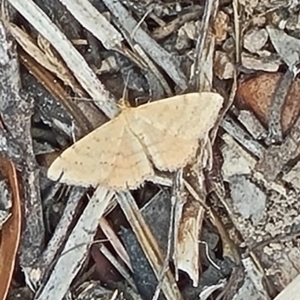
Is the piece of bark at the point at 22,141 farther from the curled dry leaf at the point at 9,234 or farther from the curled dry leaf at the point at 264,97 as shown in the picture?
the curled dry leaf at the point at 264,97

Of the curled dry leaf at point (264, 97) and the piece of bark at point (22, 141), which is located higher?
the piece of bark at point (22, 141)

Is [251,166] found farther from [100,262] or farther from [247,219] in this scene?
[100,262]

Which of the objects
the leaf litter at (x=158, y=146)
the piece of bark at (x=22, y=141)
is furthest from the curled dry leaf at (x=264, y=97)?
the piece of bark at (x=22, y=141)

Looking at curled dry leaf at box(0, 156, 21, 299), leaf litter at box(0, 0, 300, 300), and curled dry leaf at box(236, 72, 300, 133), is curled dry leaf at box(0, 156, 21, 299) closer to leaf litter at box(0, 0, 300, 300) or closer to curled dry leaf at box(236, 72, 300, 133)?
leaf litter at box(0, 0, 300, 300)

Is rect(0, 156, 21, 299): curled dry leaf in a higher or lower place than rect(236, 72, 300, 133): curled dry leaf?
higher

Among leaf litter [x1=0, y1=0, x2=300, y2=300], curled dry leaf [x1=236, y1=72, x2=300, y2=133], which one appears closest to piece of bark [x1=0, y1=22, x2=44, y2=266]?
leaf litter [x1=0, y1=0, x2=300, y2=300]

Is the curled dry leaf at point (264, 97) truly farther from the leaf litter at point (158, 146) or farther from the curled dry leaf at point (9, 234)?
the curled dry leaf at point (9, 234)

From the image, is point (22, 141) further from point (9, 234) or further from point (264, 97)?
point (264, 97)

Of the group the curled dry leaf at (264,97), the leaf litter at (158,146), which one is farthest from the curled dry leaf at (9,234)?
the curled dry leaf at (264,97)

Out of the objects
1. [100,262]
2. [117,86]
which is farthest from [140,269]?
[117,86]
